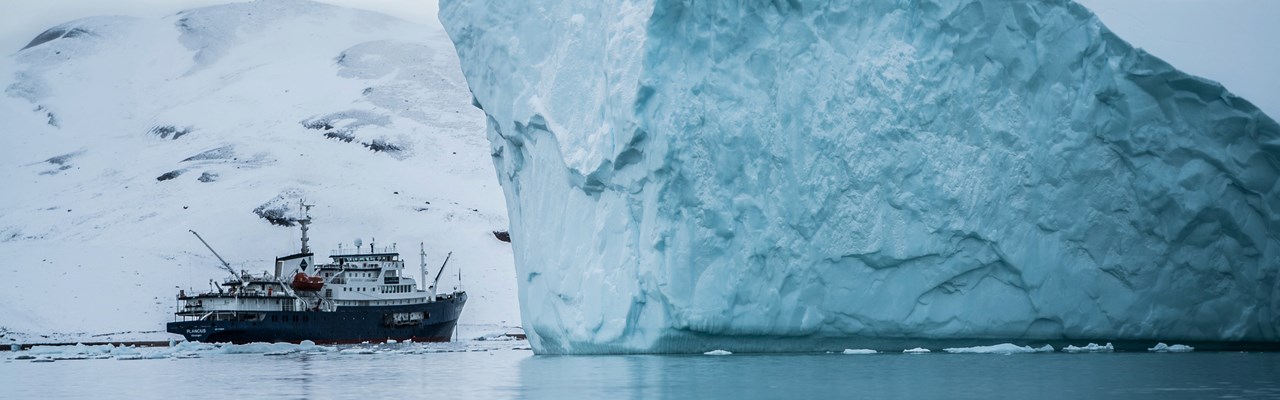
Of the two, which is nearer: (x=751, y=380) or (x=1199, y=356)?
(x=751, y=380)

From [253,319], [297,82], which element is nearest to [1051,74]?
[253,319]

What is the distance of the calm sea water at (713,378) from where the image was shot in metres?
13.3

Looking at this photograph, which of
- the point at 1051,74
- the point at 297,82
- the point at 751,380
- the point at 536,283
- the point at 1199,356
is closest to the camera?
the point at 751,380

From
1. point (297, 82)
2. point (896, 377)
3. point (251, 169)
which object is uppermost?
point (297, 82)

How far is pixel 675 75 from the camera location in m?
20.0

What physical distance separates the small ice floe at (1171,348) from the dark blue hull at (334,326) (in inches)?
937

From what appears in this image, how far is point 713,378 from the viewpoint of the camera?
15391mm

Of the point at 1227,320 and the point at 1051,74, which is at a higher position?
the point at 1051,74

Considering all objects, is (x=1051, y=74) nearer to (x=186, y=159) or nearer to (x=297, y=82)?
(x=186, y=159)

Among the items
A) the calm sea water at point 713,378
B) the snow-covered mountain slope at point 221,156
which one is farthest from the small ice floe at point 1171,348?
the snow-covered mountain slope at point 221,156

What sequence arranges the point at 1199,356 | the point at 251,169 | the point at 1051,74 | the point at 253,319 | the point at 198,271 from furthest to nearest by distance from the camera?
the point at 251,169, the point at 198,271, the point at 253,319, the point at 1051,74, the point at 1199,356

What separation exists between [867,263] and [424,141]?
5354 cm

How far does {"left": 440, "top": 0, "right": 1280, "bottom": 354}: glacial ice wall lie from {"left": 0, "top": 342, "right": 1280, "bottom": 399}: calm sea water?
892mm

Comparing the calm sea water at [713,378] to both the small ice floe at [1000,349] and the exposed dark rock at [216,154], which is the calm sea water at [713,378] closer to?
the small ice floe at [1000,349]
